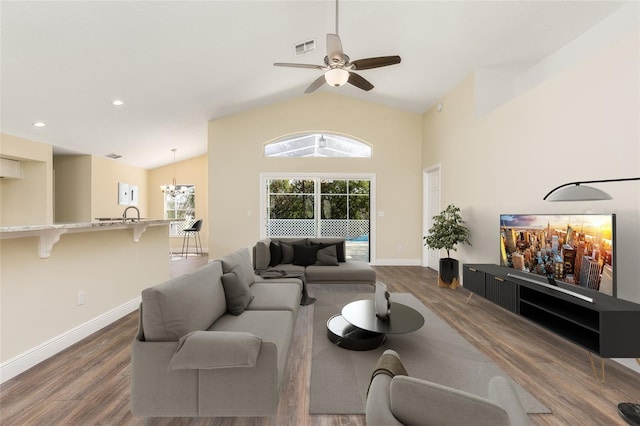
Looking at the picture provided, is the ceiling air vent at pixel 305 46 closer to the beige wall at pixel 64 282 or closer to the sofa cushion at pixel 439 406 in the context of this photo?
the beige wall at pixel 64 282

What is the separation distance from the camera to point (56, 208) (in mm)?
6949

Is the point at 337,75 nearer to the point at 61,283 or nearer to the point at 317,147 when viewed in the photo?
the point at 61,283

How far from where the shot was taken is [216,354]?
1.58 m

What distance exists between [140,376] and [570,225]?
3.53 meters

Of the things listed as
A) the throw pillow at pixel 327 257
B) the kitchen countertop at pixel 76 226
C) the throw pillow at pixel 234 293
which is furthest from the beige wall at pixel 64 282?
the throw pillow at pixel 327 257

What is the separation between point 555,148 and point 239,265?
3.51 meters

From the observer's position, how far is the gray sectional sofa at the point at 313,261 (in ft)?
14.1

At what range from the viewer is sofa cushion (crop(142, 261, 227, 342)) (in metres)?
1.69

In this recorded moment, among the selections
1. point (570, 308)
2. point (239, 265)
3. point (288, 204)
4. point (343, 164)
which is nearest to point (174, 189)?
point (288, 204)

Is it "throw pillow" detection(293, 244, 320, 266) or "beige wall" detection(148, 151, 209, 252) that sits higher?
"beige wall" detection(148, 151, 209, 252)

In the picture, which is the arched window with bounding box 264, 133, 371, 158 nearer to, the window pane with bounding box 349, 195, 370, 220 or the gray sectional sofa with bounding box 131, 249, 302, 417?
the window pane with bounding box 349, 195, 370, 220

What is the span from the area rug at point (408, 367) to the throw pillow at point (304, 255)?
142 centimetres

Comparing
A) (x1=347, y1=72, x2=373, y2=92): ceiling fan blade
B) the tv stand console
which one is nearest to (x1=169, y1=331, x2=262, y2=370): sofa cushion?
the tv stand console

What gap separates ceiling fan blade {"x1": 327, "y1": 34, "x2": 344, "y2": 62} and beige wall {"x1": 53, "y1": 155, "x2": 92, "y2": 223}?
21.2 feet
